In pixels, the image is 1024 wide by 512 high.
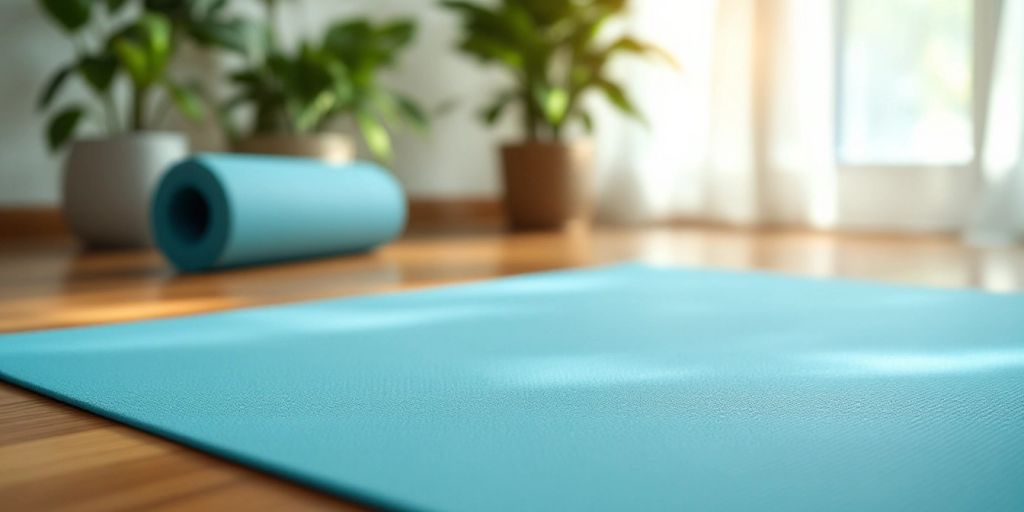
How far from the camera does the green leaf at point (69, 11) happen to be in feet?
7.90

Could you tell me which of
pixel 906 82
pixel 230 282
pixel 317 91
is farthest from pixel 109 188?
pixel 906 82

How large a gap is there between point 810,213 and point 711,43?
67cm

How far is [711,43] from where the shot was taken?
3242 millimetres

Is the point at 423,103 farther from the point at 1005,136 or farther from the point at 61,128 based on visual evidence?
the point at 1005,136

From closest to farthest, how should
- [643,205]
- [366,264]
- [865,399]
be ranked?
1. [865,399]
2. [366,264]
3. [643,205]

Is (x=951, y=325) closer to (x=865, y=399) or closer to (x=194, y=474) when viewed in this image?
(x=865, y=399)

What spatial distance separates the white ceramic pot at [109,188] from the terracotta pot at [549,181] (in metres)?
1.18

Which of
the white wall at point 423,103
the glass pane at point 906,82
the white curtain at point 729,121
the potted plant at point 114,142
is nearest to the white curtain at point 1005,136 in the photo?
the glass pane at point 906,82

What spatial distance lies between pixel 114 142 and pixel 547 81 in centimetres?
135

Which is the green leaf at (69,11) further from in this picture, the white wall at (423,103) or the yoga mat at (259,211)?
the yoga mat at (259,211)

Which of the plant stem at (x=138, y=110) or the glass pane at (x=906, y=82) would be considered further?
the glass pane at (x=906, y=82)

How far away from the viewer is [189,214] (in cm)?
207

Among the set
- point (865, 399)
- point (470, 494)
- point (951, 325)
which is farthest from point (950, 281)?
point (470, 494)

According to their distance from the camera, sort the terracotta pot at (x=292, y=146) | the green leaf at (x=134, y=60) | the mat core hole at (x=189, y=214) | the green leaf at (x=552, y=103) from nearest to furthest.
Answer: the mat core hole at (x=189, y=214)
the green leaf at (x=134, y=60)
the terracotta pot at (x=292, y=146)
the green leaf at (x=552, y=103)
